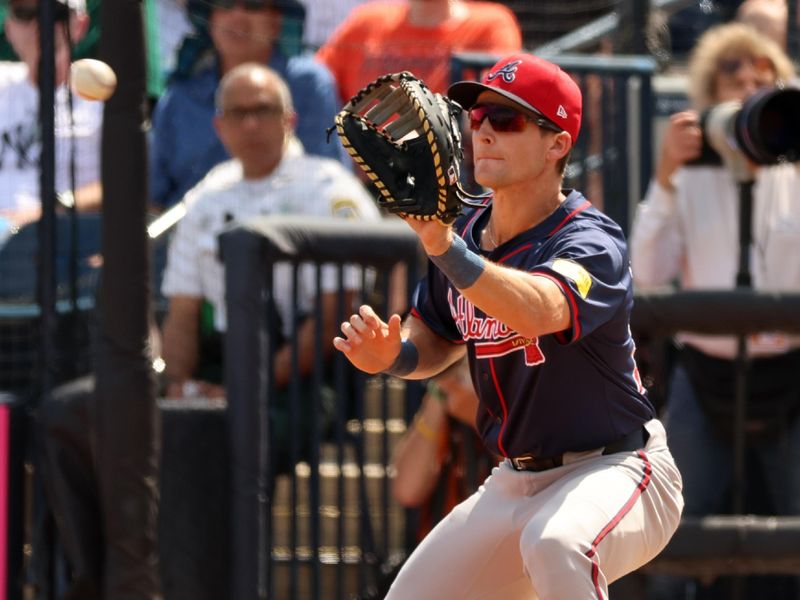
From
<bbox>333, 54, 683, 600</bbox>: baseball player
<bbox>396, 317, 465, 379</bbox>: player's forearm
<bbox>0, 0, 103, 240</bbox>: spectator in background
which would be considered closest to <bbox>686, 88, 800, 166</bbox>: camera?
<bbox>333, 54, 683, 600</bbox>: baseball player

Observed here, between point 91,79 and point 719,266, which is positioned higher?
point 91,79

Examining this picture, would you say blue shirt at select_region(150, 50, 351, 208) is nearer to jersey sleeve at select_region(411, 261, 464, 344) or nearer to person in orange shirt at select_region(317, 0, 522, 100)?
person in orange shirt at select_region(317, 0, 522, 100)

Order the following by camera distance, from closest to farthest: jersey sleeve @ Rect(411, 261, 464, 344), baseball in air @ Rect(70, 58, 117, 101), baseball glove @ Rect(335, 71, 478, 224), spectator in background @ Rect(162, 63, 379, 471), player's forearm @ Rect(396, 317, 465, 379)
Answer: baseball glove @ Rect(335, 71, 478, 224) < player's forearm @ Rect(396, 317, 465, 379) < jersey sleeve @ Rect(411, 261, 464, 344) < baseball in air @ Rect(70, 58, 117, 101) < spectator in background @ Rect(162, 63, 379, 471)

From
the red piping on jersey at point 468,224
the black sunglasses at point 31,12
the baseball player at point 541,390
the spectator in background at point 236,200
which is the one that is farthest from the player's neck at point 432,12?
the baseball player at point 541,390

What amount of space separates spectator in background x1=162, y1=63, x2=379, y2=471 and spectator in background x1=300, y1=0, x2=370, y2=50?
76cm

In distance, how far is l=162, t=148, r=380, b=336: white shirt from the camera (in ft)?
19.3

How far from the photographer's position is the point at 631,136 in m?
6.35

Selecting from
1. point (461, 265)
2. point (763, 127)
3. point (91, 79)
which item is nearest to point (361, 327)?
point (461, 265)

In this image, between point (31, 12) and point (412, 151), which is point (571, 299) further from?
point (31, 12)

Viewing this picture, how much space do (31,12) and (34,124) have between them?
43 centimetres

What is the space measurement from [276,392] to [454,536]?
1756mm

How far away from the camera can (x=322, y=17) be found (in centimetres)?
693

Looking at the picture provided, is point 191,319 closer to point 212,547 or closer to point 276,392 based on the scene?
point 276,392

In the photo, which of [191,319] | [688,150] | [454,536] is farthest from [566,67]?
[454,536]
